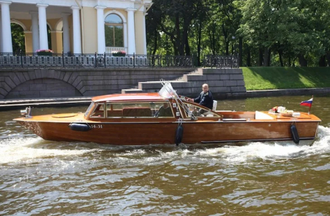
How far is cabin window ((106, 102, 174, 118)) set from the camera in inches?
381

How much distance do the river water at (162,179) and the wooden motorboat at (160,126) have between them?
27cm

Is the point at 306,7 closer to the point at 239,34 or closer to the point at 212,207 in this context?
the point at 239,34

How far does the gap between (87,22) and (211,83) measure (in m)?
9.71

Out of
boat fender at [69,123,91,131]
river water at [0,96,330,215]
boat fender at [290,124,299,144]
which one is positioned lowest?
river water at [0,96,330,215]

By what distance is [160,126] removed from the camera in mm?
9641

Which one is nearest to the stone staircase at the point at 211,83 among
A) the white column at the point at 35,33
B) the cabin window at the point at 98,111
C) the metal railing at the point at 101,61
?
the metal railing at the point at 101,61

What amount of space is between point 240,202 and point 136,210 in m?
1.78

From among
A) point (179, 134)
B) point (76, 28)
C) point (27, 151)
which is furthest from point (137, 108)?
point (76, 28)

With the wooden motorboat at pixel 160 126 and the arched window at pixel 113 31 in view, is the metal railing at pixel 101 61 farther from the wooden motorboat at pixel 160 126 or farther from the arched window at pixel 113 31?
the wooden motorboat at pixel 160 126

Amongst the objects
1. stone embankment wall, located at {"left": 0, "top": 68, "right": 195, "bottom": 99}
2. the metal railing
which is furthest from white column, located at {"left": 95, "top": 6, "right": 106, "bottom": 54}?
stone embankment wall, located at {"left": 0, "top": 68, "right": 195, "bottom": 99}

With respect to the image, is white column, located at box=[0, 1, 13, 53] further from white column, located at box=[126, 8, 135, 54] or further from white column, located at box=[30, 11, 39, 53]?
white column, located at box=[126, 8, 135, 54]

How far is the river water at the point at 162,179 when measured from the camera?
5.94 meters

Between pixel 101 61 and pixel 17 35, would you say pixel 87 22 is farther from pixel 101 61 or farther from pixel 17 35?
pixel 17 35

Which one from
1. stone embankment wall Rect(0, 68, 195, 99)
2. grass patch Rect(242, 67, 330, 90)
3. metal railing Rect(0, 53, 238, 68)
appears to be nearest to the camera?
stone embankment wall Rect(0, 68, 195, 99)
